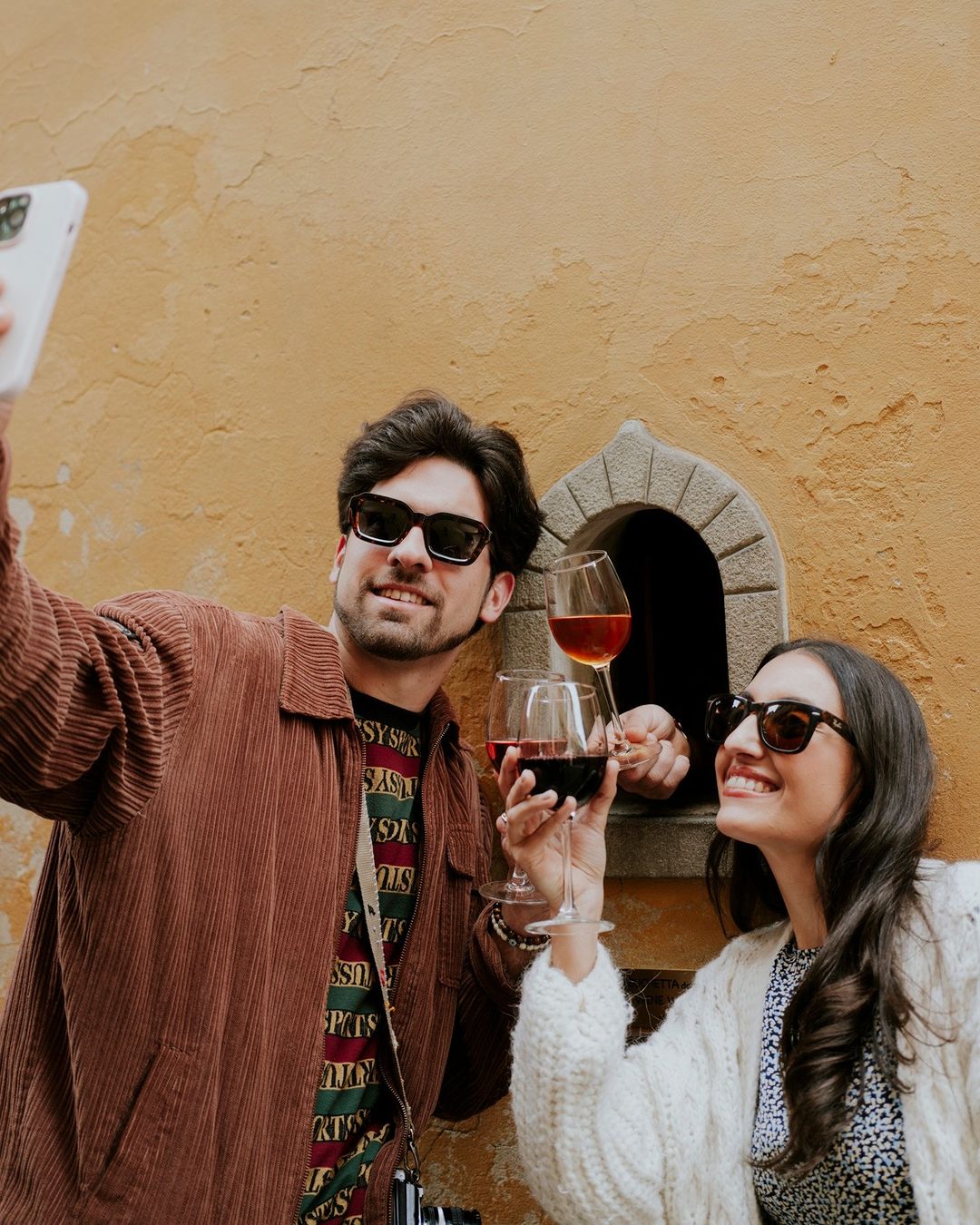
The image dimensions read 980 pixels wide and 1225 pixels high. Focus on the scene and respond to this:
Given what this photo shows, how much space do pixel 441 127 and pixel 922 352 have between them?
5.02 ft

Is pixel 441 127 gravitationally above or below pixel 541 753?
above

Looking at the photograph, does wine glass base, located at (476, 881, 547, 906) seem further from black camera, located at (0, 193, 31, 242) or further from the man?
black camera, located at (0, 193, 31, 242)

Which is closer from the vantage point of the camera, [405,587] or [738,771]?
[738,771]

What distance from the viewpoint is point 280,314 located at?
3.66 metres

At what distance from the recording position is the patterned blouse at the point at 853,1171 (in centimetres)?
206

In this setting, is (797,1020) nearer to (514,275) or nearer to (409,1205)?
(409,1205)

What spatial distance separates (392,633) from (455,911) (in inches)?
25.9

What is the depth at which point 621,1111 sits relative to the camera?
2.28 metres

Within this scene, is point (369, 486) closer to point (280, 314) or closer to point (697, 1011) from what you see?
point (280, 314)

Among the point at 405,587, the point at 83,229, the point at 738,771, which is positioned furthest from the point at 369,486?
the point at 83,229

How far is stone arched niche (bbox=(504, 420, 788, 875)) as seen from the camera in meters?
2.85

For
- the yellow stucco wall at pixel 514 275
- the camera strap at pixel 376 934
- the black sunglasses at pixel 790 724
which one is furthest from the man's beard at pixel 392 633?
the black sunglasses at pixel 790 724

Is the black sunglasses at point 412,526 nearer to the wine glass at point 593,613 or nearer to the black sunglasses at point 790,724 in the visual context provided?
the wine glass at point 593,613

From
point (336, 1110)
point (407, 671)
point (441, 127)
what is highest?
point (441, 127)
